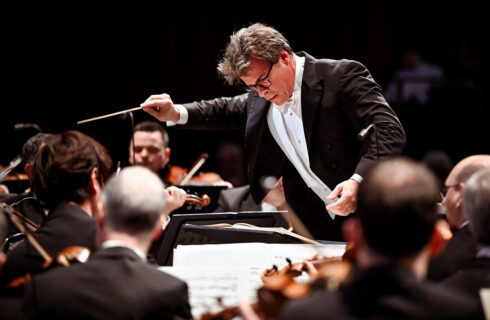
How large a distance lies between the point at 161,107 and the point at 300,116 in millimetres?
754

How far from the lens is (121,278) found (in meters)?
1.57

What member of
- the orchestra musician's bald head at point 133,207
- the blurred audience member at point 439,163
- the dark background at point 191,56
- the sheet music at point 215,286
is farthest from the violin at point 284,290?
the dark background at point 191,56

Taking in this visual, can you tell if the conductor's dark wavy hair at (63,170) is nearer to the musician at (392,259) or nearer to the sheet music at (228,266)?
the sheet music at (228,266)

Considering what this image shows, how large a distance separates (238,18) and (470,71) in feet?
9.24

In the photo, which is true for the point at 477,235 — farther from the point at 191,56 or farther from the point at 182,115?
the point at 191,56

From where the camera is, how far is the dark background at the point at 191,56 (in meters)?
6.21

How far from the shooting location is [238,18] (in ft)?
24.5

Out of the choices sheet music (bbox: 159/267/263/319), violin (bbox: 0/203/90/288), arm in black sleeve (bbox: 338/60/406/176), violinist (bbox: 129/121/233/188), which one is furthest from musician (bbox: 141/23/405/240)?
violinist (bbox: 129/121/233/188)

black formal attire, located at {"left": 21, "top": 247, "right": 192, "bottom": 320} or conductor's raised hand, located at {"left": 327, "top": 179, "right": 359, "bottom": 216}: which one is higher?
black formal attire, located at {"left": 21, "top": 247, "right": 192, "bottom": 320}

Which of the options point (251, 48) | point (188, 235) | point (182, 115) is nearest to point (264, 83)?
point (251, 48)

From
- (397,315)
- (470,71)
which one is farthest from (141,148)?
(397,315)

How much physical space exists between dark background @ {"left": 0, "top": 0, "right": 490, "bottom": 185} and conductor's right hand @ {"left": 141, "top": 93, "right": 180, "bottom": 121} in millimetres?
3369

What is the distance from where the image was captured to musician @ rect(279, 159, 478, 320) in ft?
4.16

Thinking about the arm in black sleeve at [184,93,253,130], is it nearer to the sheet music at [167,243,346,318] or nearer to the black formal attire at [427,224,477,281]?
the sheet music at [167,243,346,318]
